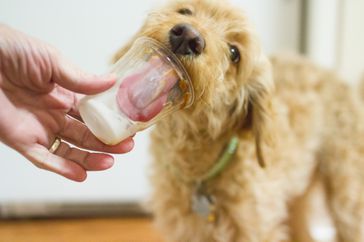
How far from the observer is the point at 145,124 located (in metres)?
1.04

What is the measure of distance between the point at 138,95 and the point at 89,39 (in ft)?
3.93

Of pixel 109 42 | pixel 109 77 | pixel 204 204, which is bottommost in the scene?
pixel 204 204

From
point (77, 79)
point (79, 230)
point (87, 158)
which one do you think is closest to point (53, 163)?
point (87, 158)

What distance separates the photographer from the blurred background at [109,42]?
6.75 ft

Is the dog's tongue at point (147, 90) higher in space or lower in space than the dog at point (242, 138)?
higher

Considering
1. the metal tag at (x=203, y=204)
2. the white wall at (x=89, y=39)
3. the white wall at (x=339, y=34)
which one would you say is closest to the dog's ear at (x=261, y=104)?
the metal tag at (x=203, y=204)

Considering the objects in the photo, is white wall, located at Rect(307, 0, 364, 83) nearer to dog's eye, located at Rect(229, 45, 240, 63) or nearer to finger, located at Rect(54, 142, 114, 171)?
dog's eye, located at Rect(229, 45, 240, 63)

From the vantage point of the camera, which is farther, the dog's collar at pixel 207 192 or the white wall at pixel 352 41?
the white wall at pixel 352 41

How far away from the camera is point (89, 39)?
2111 millimetres

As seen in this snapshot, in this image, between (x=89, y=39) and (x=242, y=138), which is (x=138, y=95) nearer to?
(x=242, y=138)

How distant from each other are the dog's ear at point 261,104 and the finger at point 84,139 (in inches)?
19.4

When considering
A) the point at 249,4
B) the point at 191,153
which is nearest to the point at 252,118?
the point at 191,153

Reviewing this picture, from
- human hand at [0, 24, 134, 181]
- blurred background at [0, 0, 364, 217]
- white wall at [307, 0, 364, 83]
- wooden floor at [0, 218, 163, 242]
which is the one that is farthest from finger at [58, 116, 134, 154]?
white wall at [307, 0, 364, 83]

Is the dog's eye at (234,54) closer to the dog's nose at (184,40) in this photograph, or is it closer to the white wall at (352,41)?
the dog's nose at (184,40)
